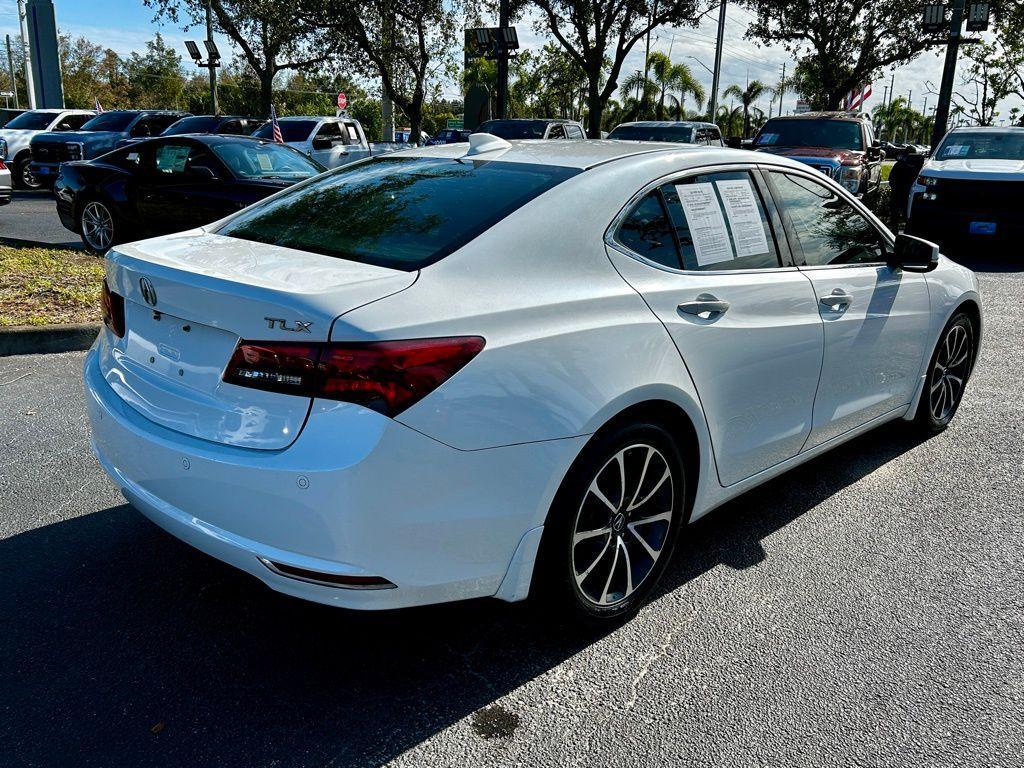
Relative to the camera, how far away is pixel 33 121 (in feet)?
72.0

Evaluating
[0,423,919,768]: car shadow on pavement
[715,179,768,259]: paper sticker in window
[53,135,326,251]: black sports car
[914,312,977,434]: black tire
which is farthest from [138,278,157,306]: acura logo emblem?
[53,135,326,251]: black sports car

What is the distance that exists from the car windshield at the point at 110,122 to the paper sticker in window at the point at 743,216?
→ 21.7m

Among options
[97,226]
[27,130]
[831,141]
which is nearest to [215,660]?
[97,226]

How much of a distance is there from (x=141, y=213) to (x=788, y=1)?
26501mm

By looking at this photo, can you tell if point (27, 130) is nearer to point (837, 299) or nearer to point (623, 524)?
point (837, 299)

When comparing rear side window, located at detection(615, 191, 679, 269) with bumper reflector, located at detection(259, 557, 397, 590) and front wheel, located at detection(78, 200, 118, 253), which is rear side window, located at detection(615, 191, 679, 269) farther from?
front wheel, located at detection(78, 200, 118, 253)

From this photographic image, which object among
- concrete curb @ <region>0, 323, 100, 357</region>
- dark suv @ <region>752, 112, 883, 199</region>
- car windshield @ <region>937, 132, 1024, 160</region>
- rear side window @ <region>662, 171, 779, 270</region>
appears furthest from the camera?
dark suv @ <region>752, 112, 883, 199</region>

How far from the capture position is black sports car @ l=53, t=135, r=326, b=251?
32.4 ft

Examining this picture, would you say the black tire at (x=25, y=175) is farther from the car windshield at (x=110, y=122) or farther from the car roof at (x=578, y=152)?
the car roof at (x=578, y=152)

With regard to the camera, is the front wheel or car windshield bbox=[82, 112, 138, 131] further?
car windshield bbox=[82, 112, 138, 131]

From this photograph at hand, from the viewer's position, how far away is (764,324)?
11.2 feet

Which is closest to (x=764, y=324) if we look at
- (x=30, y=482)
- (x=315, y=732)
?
(x=315, y=732)

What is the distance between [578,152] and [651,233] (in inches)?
21.3

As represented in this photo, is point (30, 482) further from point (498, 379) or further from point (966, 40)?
point (966, 40)
